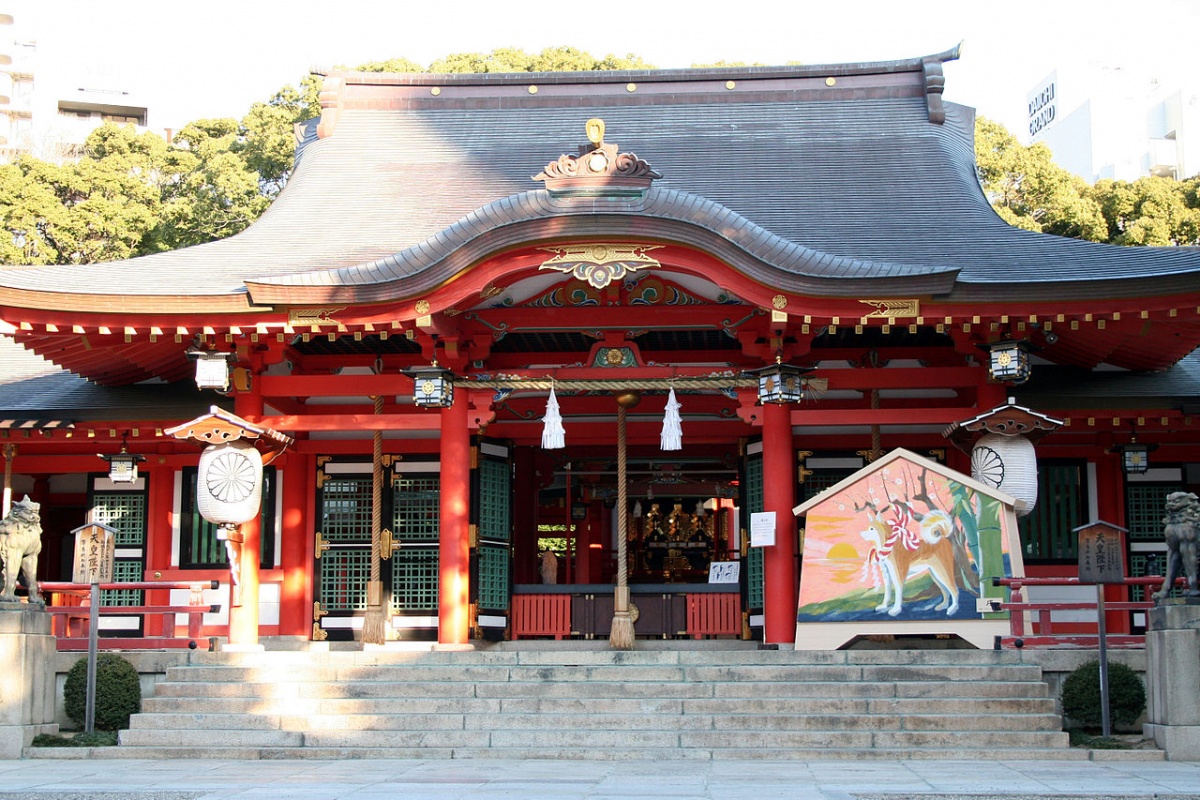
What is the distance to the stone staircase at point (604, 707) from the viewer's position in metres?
10.5

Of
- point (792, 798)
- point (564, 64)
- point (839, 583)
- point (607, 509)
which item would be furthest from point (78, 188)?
point (792, 798)

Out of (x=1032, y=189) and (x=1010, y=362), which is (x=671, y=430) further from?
(x=1032, y=189)

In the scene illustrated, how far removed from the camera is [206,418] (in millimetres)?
12828

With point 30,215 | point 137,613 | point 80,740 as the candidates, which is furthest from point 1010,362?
point 30,215

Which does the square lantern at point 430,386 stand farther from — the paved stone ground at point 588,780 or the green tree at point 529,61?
the green tree at point 529,61

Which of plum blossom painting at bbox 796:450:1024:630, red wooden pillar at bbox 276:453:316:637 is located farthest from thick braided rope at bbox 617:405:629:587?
red wooden pillar at bbox 276:453:316:637

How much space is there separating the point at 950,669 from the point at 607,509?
34.5 feet

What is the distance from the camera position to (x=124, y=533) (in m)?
15.7

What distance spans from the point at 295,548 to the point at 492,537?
2399 mm

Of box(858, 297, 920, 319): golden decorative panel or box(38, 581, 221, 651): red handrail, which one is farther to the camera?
box(858, 297, 920, 319): golden decorative panel

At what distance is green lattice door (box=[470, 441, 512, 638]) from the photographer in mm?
14852

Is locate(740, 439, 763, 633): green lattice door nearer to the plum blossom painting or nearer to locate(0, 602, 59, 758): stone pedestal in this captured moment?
the plum blossom painting

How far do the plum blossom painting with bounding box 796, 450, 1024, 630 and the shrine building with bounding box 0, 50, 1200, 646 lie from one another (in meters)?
0.79

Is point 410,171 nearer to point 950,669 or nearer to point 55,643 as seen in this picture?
point 55,643
